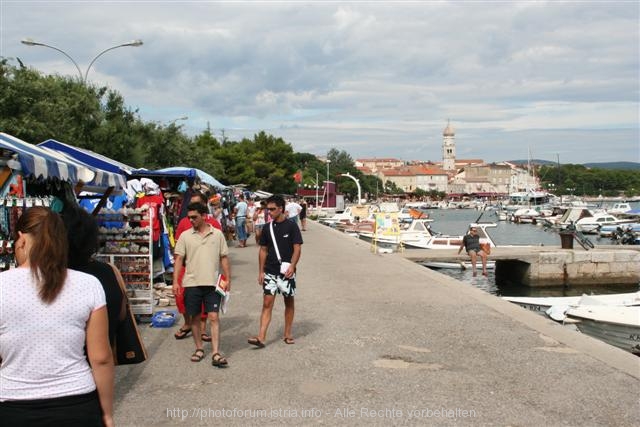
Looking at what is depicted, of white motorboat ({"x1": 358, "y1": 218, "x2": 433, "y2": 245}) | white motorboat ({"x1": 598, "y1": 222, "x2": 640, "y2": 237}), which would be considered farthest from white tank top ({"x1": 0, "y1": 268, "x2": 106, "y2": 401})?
white motorboat ({"x1": 598, "y1": 222, "x2": 640, "y2": 237})

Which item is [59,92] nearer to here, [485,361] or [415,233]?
[415,233]

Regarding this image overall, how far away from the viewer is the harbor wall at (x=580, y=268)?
71.8 feet

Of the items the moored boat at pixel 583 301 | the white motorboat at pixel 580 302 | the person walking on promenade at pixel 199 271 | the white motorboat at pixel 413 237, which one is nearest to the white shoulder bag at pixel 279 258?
the person walking on promenade at pixel 199 271

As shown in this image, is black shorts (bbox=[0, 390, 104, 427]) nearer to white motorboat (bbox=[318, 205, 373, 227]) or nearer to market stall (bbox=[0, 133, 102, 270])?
market stall (bbox=[0, 133, 102, 270])

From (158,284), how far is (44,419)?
8353 millimetres

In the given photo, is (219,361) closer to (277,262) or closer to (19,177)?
(277,262)

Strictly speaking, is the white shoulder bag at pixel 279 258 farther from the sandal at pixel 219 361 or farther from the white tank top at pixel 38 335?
the white tank top at pixel 38 335

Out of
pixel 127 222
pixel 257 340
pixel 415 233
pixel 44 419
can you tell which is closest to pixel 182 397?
pixel 257 340

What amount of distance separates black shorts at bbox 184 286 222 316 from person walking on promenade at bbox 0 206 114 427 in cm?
401

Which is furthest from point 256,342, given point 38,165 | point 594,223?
point 594,223

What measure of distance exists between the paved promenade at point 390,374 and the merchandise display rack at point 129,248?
992mm

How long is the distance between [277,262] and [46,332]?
15.7 feet

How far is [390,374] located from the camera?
6301mm

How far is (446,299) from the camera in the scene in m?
11.1
